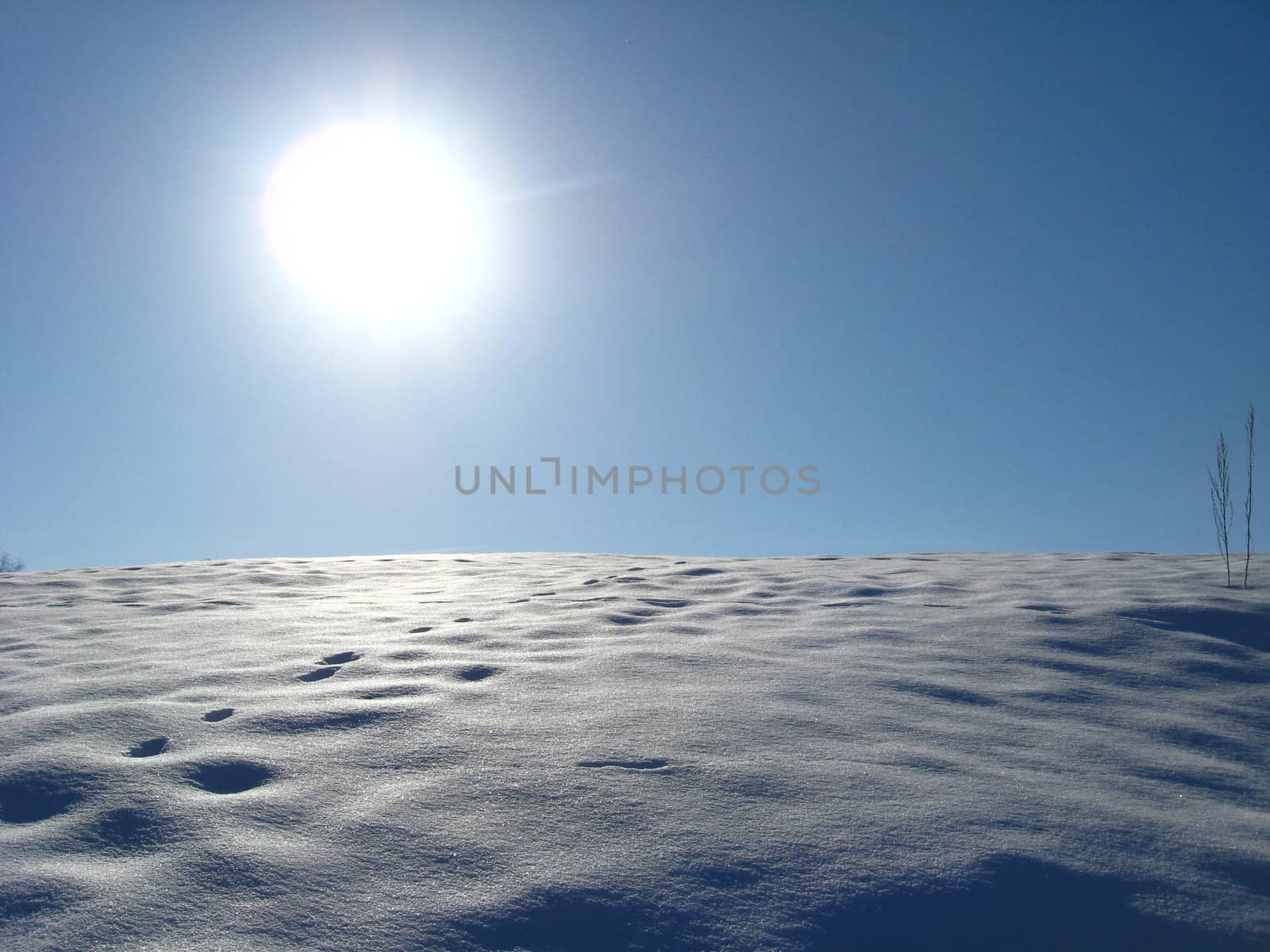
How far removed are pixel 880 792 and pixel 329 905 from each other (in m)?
1.40

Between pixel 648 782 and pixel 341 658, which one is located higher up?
pixel 341 658

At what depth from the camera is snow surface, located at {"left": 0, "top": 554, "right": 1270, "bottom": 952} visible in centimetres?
157

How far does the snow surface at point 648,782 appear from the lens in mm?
1568

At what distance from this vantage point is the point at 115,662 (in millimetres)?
3441

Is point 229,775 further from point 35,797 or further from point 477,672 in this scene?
point 477,672

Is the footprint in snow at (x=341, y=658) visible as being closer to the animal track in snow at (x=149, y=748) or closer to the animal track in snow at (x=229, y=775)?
the animal track in snow at (x=149, y=748)

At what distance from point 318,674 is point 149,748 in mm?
853

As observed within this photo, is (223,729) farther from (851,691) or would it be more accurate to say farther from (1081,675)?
(1081,675)

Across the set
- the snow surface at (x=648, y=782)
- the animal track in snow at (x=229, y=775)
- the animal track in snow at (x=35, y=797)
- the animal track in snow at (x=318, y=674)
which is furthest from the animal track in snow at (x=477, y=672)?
the animal track in snow at (x=35, y=797)

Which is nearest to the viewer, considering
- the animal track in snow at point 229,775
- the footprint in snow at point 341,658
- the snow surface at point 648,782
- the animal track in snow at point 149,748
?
the snow surface at point 648,782

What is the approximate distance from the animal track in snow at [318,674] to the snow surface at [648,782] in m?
0.03

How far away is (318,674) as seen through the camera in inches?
127

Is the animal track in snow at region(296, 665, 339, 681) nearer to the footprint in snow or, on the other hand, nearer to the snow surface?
the snow surface

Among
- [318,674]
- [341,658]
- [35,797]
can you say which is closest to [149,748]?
[35,797]
